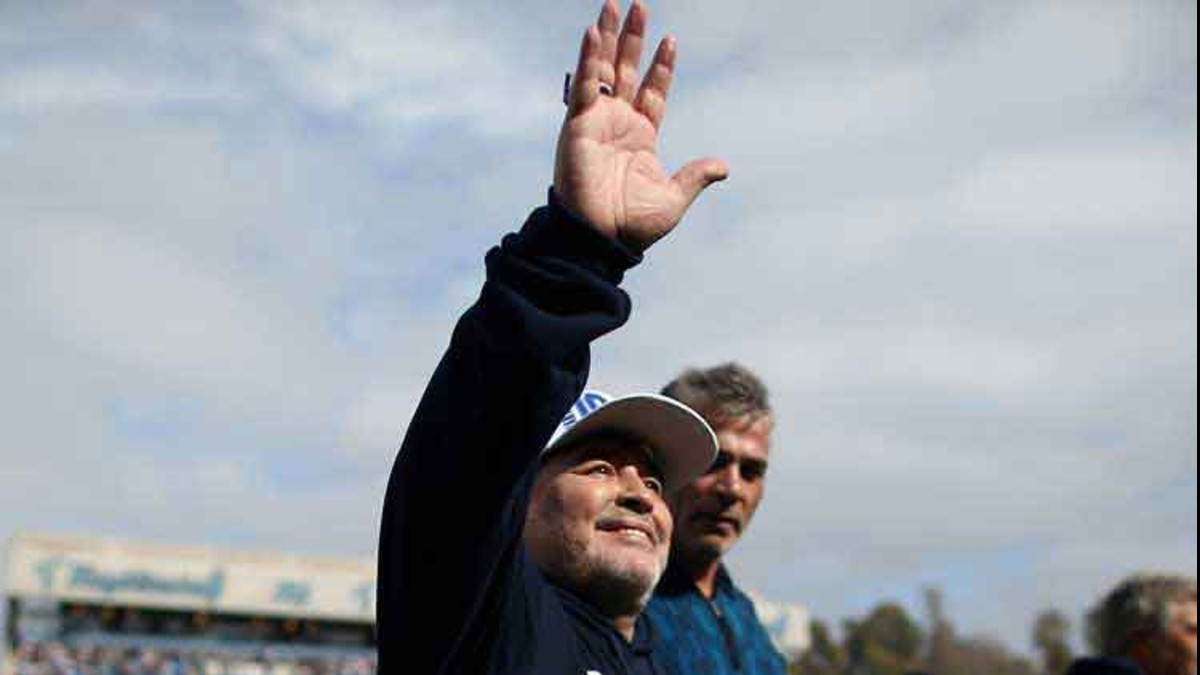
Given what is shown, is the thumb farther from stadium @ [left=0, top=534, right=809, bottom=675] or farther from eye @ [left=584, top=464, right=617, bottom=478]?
stadium @ [left=0, top=534, right=809, bottom=675]

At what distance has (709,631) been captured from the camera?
13.3 feet

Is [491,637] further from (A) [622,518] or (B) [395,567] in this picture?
(A) [622,518]

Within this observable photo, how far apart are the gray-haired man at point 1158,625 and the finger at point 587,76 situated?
3.92 meters

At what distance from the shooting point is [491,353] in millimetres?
1910

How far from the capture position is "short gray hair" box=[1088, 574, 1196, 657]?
17.4 feet

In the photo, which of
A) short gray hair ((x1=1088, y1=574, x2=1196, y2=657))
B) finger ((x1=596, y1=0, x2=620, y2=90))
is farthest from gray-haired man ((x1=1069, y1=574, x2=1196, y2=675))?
finger ((x1=596, y1=0, x2=620, y2=90))

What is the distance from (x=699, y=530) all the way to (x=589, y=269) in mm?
2443

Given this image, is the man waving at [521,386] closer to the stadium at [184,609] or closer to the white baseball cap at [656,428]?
the white baseball cap at [656,428]

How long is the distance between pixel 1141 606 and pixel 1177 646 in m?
0.18

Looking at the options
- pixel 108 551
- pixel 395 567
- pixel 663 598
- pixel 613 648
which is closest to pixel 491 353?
pixel 395 567

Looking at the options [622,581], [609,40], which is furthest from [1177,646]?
[609,40]

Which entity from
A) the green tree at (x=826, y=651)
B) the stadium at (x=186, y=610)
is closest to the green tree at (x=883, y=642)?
the green tree at (x=826, y=651)

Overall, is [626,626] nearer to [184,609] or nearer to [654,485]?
[654,485]

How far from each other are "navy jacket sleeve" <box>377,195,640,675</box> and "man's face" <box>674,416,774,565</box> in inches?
90.4
